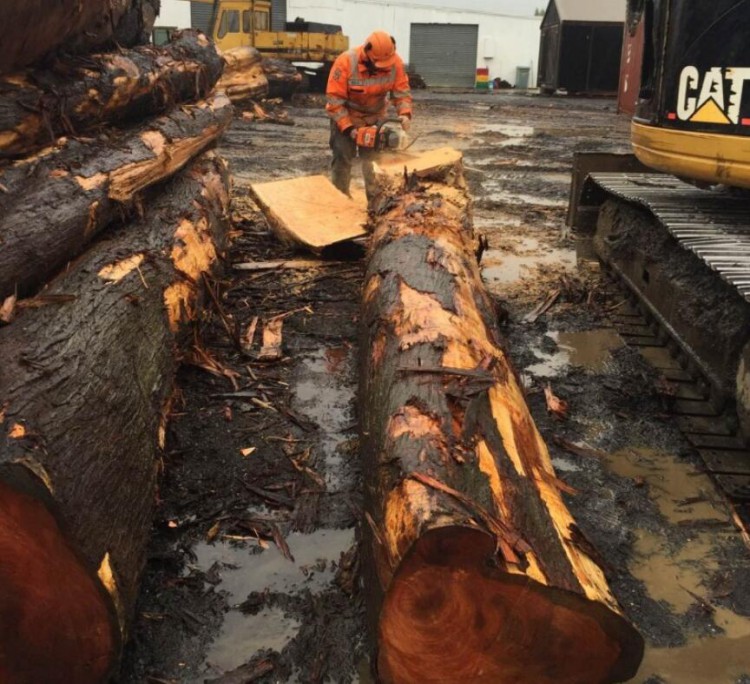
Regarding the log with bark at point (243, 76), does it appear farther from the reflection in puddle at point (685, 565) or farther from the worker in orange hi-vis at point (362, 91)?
the reflection in puddle at point (685, 565)

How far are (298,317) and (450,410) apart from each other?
3154 millimetres

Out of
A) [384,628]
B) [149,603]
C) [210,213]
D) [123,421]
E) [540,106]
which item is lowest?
[149,603]

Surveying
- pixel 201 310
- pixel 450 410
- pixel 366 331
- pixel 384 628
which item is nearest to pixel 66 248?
pixel 201 310

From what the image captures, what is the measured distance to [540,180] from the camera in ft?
39.3

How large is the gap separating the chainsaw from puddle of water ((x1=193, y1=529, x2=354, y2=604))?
5618 millimetres

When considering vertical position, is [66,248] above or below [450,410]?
above

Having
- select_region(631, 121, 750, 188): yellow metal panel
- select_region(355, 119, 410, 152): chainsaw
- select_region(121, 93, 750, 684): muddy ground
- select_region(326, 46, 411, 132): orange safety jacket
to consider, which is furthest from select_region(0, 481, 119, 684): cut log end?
select_region(326, 46, 411, 132): orange safety jacket

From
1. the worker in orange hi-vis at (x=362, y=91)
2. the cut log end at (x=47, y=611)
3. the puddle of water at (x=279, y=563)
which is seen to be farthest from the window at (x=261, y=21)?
the cut log end at (x=47, y=611)

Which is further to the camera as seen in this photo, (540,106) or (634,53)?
(540,106)

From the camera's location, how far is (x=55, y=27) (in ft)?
15.0

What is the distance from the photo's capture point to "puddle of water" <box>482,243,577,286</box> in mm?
7073

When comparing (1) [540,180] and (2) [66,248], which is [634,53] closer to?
(1) [540,180]

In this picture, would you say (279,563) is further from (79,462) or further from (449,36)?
(449,36)

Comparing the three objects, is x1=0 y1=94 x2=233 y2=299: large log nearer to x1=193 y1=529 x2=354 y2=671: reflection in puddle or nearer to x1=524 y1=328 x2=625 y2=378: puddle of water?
x1=193 y1=529 x2=354 y2=671: reflection in puddle
